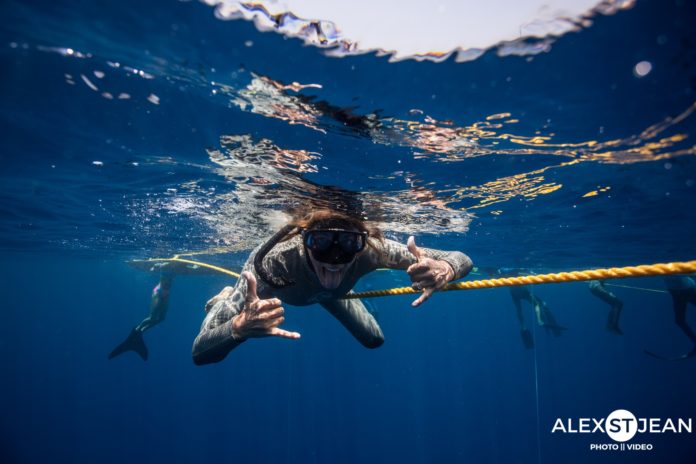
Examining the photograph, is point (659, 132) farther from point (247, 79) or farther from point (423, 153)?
point (247, 79)

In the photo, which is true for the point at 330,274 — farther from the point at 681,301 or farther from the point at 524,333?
the point at 681,301

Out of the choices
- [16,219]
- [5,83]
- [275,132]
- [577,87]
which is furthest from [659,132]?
[16,219]

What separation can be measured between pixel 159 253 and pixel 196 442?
64.5 m

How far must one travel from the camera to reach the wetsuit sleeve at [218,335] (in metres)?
3.96

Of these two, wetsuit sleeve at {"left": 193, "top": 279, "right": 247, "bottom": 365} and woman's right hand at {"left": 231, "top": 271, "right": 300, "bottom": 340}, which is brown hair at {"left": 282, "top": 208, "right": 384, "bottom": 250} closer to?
wetsuit sleeve at {"left": 193, "top": 279, "right": 247, "bottom": 365}

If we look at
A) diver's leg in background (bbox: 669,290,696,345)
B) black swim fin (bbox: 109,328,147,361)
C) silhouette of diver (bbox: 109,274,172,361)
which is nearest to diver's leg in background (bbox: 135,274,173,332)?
silhouette of diver (bbox: 109,274,172,361)

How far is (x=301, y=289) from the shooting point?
627 cm

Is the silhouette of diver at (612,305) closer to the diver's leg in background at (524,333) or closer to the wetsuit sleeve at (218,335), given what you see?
the diver's leg in background at (524,333)

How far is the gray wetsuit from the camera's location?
14.2ft

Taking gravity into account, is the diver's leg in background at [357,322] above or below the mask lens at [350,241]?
below

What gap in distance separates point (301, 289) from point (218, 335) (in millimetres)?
2342

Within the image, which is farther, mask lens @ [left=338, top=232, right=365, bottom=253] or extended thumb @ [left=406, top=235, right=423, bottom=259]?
mask lens @ [left=338, top=232, right=365, bottom=253]

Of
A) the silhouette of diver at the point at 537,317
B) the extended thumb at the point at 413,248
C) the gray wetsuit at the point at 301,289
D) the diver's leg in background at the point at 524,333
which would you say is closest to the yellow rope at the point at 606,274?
the extended thumb at the point at 413,248

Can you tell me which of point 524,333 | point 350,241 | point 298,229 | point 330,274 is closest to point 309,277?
point 330,274
